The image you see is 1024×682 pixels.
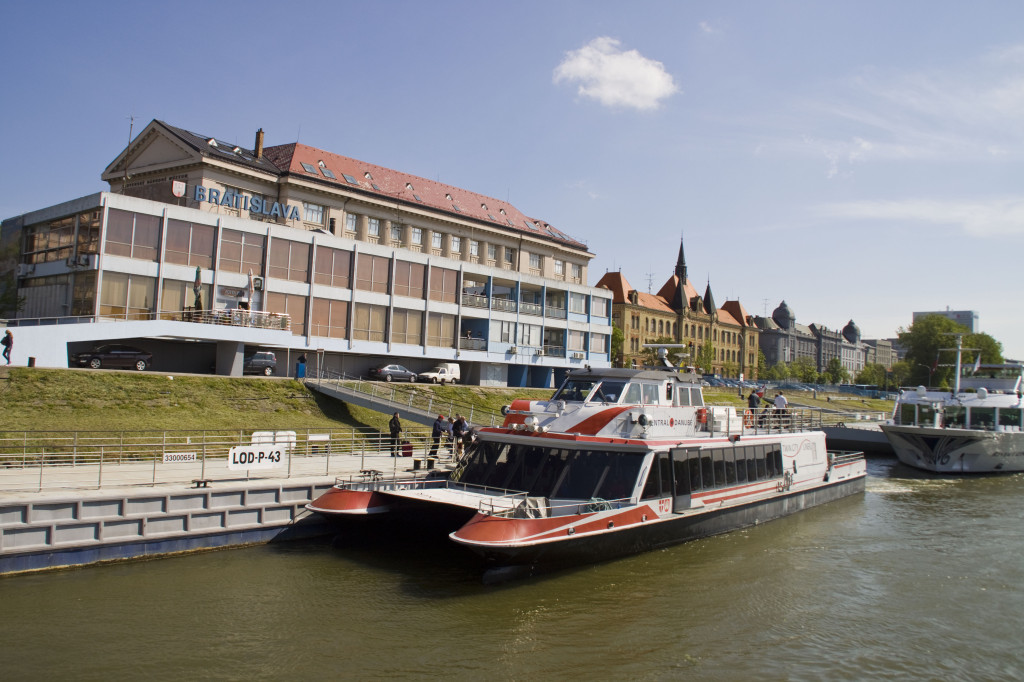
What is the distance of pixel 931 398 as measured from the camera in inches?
1502

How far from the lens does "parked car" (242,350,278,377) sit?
36219mm

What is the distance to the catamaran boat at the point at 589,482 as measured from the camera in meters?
14.4

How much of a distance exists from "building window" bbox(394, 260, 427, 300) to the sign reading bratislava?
7.99m

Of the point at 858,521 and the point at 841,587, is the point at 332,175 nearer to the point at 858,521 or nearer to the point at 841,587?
the point at 858,521

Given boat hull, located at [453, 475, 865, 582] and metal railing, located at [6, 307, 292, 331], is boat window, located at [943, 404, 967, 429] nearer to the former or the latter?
boat hull, located at [453, 475, 865, 582]

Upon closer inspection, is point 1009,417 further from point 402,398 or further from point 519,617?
point 519,617

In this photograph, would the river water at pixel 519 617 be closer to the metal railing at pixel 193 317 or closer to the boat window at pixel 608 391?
the boat window at pixel 608 391

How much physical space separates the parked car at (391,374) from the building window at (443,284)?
682cm

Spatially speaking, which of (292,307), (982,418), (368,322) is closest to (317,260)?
(292,307)

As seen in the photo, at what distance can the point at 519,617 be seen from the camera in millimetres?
12656

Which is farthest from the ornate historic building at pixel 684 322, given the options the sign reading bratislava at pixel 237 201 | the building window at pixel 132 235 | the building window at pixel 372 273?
the building window at pixel 132 235

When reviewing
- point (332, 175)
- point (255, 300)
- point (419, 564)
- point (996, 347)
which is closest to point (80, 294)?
point (255, 300)

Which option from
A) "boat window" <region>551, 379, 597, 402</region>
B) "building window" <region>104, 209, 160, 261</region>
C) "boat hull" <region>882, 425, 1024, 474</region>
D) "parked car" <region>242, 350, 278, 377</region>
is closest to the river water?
"boat window" <region>551, 379, 597, 402</region>

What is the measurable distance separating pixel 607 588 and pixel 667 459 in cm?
392
